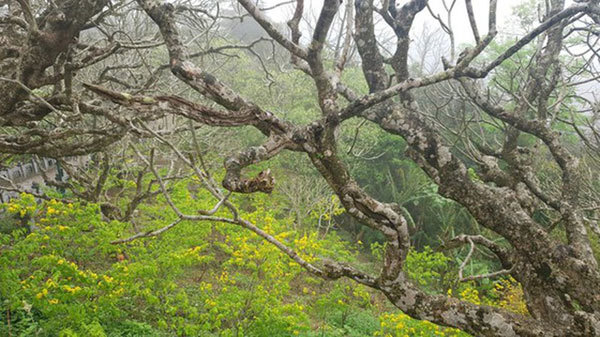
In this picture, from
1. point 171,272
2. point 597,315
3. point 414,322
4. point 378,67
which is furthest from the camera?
point 414,322

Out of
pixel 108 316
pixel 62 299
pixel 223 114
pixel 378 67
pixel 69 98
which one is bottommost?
pixel 108 316

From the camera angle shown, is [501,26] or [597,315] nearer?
[597,315]

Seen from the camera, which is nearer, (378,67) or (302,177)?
(378,67)

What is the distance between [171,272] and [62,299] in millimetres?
1346

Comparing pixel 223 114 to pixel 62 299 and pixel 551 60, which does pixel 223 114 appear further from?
pixel 62 299

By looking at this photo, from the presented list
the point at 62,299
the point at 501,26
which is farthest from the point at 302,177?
the point at 501,26

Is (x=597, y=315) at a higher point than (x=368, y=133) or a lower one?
lower

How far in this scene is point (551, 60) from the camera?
307cm

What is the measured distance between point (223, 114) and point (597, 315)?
2.32 metres

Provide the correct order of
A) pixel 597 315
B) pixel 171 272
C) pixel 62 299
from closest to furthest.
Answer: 1. pixel 597 315
2. pixel 62 299
3. pixel 171 272

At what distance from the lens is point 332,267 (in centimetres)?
235

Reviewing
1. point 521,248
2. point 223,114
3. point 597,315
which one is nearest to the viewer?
point 223,114

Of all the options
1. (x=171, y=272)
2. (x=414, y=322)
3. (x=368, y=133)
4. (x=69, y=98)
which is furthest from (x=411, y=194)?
(x=69, y=98)

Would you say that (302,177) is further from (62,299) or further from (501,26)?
(501,26)
